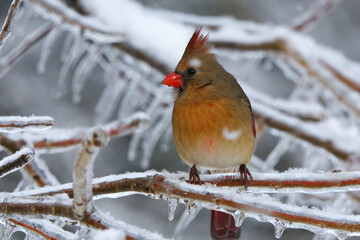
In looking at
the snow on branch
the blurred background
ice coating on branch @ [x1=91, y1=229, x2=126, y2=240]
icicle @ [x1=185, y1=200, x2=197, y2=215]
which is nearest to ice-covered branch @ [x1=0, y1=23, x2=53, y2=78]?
the snow on branch

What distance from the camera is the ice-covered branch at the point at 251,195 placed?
1.31 m

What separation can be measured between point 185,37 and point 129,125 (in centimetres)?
167

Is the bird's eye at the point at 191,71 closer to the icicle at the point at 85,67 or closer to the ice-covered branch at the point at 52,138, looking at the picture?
the ice-covered branch at the point at 52,138

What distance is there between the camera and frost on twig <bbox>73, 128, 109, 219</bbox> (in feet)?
3.14

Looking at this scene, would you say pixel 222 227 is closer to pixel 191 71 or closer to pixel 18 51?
pixel 191 71

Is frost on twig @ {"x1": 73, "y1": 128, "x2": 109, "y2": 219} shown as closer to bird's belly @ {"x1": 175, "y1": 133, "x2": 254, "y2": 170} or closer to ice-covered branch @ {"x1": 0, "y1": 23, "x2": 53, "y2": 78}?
bird's belly @ {"x1": 175, "y1": 133, "x2": 254, "y2": 170}

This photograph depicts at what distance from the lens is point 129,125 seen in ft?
5.88

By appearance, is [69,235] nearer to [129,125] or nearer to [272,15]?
[129,125]

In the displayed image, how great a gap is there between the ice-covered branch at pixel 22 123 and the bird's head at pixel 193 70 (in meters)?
1.14

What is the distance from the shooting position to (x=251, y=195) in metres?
1.38

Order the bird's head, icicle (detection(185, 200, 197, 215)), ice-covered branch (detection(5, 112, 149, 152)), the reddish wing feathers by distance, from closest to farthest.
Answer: icicle (detection(185, 200, 197, 215)) < ice-covered branch (detection(5, 112, 149, 152)) < the reddish wing feathers < the bird's head

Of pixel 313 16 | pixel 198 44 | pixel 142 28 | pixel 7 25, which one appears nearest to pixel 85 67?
pixel 142 28

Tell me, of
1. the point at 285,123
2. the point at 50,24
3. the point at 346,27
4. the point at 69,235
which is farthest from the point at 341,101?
the point at 346,27

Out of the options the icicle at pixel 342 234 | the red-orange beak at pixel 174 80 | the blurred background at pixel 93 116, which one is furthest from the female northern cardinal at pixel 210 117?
the blurred background at pixel 93 116
